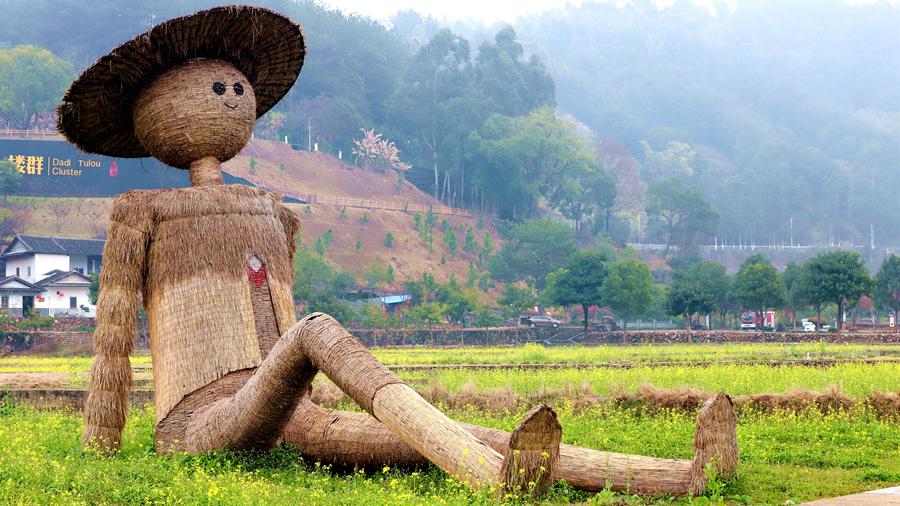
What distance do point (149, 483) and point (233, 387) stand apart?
184 cm

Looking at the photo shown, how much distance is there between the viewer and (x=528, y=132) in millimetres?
86500

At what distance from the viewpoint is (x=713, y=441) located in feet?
21.7

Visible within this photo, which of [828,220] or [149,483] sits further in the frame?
[828,220]

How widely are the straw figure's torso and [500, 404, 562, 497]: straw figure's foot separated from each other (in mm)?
3378

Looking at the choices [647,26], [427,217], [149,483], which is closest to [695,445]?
[149,483]

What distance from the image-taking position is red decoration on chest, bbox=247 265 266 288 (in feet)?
30.1

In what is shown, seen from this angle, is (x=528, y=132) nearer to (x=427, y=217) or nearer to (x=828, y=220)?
(x=427, y=217)

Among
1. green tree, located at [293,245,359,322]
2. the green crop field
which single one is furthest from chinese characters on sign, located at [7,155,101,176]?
the green crop field

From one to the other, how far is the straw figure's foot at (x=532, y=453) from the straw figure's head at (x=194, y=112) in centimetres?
486

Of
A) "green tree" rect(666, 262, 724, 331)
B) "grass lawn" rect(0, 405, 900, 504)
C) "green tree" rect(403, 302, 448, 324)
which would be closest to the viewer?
"grass lawn" rect(0, 405, 900, 504)

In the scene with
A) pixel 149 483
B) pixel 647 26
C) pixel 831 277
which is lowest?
pixel 149 483

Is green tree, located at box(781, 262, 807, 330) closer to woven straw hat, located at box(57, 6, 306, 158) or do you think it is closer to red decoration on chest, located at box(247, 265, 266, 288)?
woven straw hat, located at box(57, 6, 306, 158)

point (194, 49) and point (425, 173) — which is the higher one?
point (425, 173)

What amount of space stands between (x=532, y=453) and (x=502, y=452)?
4.07 feet
